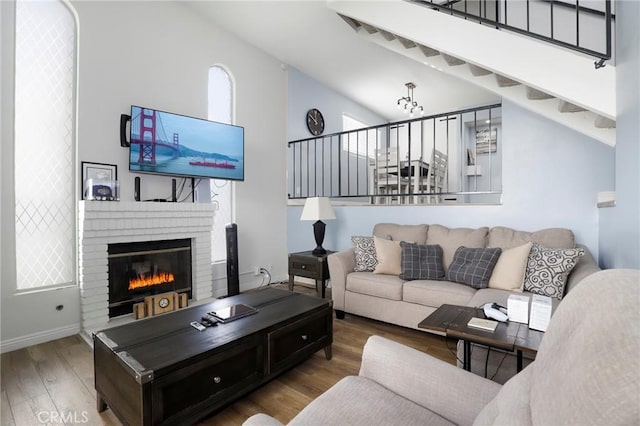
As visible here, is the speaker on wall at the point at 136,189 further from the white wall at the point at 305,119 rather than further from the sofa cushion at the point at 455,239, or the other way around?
the sofa cushion at the point at 455,239

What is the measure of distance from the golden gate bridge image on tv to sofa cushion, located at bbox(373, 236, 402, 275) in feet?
7.63

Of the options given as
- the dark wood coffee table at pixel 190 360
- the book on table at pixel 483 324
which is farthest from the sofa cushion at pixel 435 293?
the dark wood coffee table at pixel 190 360

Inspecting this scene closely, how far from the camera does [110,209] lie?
2.69 metres

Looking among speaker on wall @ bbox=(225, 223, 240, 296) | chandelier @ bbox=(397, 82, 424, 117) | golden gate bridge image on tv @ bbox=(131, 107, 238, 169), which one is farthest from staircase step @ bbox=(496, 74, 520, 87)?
golden gate bridge image on tv @ bbox=(131, 107, 238, 169)

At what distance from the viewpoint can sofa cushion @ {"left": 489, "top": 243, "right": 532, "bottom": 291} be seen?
2.32 meters

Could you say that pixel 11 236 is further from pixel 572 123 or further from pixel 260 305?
pixel 572 123

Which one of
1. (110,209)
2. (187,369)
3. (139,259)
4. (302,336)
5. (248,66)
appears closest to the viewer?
(187,369)

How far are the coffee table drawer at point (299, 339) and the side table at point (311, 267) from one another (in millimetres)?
1136

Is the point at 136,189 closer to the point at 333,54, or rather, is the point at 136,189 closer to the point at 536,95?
the point at 333,54

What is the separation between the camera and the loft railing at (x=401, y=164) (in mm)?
4182

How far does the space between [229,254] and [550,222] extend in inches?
132

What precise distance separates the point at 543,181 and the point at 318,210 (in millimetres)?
2244

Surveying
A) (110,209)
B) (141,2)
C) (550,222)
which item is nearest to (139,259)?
(110,209)

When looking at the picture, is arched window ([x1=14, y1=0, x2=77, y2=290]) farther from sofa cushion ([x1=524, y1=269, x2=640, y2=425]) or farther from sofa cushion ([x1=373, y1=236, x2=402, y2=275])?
Result: sofa cushion ([x1=524, y1=269, x2=640, y2=425])
